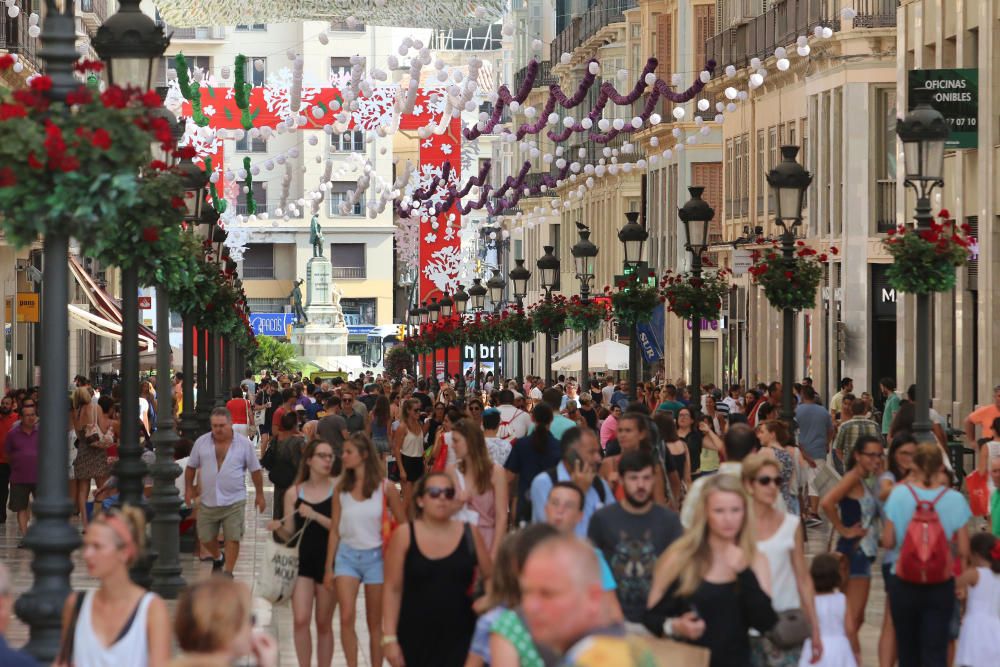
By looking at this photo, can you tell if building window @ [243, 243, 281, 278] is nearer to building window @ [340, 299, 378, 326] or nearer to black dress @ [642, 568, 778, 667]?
building window @ [340, 299, 378, 326]

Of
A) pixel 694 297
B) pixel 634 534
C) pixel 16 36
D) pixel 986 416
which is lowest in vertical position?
pixel 634 534

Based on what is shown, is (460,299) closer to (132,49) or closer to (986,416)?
(986,416)

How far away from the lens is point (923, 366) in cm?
1750

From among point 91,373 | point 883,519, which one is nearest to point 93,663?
point 883,519

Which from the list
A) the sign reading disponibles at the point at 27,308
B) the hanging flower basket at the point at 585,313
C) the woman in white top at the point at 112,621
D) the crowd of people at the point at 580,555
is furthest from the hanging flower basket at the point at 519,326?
the woman in white top at the point at 112,621

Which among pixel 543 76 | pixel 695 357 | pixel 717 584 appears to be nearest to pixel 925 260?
pixel 695 357

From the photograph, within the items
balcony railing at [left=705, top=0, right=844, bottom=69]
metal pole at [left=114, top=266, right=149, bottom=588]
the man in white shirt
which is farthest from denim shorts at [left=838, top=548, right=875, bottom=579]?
balcony railing at [left=705, top=0, right=844, bottom=69]

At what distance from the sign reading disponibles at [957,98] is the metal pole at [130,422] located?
19105mm

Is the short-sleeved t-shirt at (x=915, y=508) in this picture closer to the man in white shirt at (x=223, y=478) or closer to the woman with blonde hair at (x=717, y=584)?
the woman with blonde hair at (x=717, y=584)

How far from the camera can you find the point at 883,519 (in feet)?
43.0

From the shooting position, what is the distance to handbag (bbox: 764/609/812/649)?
9.49 metres

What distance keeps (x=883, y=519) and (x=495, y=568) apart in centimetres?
566

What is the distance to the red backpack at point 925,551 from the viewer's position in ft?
41.0

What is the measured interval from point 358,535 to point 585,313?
106 ft
